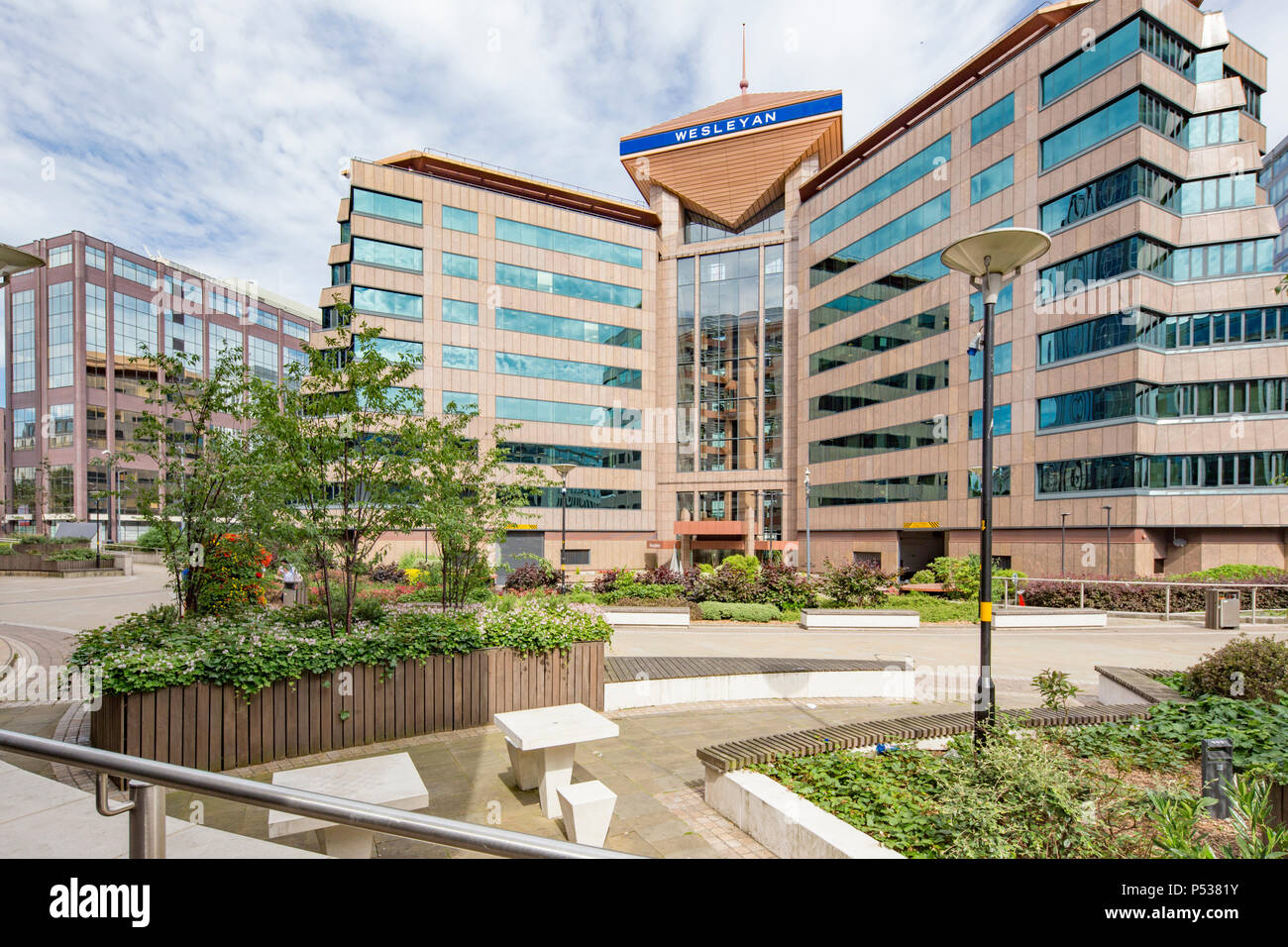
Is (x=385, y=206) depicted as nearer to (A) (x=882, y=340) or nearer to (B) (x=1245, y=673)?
(A) (x=882, y=340)

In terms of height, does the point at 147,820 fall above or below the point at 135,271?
below

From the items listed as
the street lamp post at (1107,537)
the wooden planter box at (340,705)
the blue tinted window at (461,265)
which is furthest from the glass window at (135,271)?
the street lamp post at (1107,537)

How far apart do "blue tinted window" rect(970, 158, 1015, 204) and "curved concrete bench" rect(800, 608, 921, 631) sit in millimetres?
28430

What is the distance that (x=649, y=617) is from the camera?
19953mm

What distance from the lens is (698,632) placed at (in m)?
18.6

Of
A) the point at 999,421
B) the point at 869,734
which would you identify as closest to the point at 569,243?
the point at 999,421

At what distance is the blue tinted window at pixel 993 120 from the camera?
3647 cm

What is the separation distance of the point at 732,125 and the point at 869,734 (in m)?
51.7

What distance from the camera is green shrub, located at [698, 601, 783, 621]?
20594mm

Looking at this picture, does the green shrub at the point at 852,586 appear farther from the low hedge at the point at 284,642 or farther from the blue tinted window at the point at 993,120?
the blue tinted window at the point at 993,120
